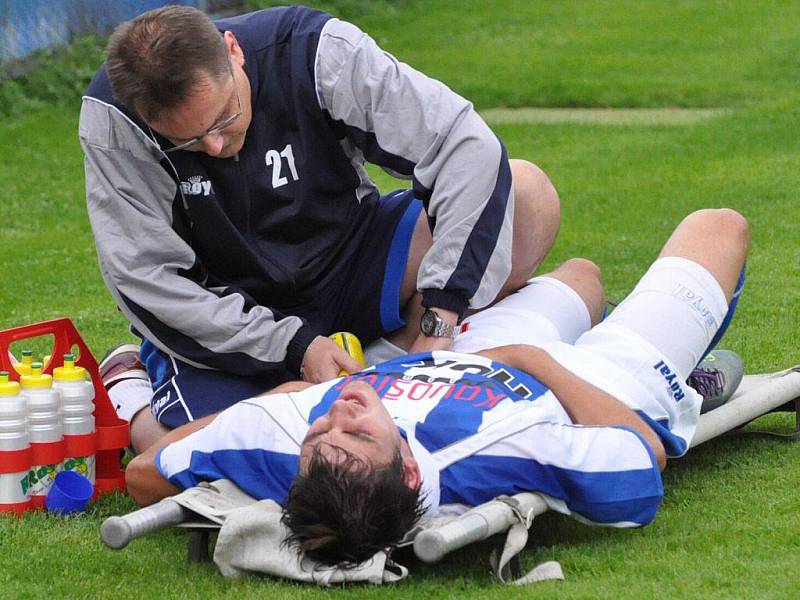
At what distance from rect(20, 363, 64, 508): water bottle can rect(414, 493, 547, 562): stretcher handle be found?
1298 millimetres

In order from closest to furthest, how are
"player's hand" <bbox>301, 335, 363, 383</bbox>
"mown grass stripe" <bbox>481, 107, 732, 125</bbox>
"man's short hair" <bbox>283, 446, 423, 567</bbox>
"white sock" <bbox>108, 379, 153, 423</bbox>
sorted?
1. "man's short hair" <bbox>283, 446, 423, 567</bbox>
2. "player's hand" <bbox>301, 335, 363, 383</bbox>
3. "white sock" <bbox>108, 379, 153, 423</bbox>
4. "mown grass stripe" <bbox>481, 107, 732, 125</bbox>

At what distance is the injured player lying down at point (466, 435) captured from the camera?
3182mm

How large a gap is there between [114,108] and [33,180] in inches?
249

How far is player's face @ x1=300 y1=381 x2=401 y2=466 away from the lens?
322cm

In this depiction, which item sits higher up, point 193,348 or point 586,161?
point 193,348

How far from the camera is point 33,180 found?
10.2m

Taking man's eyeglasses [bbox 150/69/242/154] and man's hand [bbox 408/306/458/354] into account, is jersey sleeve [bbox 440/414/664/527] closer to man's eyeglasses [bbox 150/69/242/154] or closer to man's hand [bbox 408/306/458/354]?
man's hand [bbox 408/306/458/354]

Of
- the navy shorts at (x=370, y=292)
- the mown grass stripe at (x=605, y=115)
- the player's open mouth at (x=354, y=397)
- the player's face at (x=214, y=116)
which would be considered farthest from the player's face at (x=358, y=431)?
the mown grass stripe at (x=605, y=115)

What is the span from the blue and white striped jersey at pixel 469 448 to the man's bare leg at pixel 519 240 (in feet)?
3.13

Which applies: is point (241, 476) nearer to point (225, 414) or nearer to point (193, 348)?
point (225, 414)

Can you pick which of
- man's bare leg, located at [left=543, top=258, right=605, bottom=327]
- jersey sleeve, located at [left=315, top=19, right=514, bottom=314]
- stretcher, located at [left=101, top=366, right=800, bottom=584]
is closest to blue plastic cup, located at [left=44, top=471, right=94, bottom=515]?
stretcher, located at [left=101, top=366, right=800, bottom=584]

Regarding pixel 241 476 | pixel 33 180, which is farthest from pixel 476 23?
pixel 241 476

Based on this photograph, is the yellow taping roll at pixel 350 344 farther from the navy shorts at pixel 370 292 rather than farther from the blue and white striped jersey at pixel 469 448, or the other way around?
the blue and white striped jersey at pixel 469 448

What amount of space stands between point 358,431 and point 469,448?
0.30 meters
